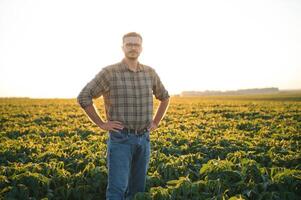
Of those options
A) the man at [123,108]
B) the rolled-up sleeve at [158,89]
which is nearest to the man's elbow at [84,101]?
the man at [123,108]

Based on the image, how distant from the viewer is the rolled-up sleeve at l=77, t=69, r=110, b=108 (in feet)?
15.8

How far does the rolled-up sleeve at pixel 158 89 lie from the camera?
5316 millimetres

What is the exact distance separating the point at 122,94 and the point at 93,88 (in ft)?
1.34

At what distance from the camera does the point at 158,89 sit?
18.0 ft

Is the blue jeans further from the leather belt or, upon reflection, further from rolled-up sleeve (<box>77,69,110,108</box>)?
rolled-up sleeve (<box>77,69,110,108</box>)

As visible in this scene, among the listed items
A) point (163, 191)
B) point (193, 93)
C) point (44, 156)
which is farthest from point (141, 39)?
point (193, 93)

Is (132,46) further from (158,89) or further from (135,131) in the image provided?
(135,131)

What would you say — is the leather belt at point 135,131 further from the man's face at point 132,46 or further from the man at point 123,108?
the man's face at point 132,46

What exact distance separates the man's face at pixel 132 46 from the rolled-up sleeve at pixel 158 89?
53cm

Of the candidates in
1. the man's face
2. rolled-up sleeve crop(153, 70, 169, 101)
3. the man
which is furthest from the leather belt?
the man's face

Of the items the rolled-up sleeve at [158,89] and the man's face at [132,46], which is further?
the rolled-up sleeve at [158,89]

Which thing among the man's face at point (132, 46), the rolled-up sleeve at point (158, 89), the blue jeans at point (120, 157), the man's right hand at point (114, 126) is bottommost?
the blue jeans at point (120, 157)

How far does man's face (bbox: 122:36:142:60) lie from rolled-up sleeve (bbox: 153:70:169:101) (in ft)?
1.75

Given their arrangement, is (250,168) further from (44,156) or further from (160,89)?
(44,156)
